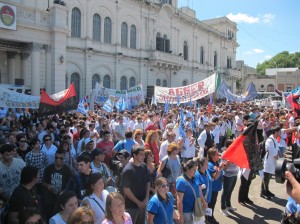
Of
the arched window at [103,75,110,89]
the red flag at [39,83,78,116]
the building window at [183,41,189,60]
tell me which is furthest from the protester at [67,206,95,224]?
the building window at [183,41,189,60]

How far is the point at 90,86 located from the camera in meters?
25.5

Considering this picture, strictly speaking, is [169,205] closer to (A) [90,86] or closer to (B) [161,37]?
(A) [90,86]

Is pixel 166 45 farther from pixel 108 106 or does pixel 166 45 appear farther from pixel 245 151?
pixel 245 151

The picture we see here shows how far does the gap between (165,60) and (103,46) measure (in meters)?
8.42

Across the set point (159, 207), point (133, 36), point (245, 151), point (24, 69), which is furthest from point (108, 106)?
point (133, 36)

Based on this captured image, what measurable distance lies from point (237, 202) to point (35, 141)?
4821 mm

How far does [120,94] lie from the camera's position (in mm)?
16188

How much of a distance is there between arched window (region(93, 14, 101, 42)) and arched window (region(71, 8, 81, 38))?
1687 millimetres

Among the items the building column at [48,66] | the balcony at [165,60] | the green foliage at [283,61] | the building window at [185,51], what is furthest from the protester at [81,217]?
the green foliage at [283,61]

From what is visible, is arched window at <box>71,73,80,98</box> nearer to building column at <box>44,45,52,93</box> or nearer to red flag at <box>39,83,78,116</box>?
building column at <box>44,45,52,93</box>

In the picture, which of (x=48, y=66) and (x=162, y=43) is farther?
(x=162, y=43)

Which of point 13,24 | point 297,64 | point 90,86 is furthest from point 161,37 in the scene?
point 297,64

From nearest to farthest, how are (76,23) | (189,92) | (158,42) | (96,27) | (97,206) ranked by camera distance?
(97,206) → (189,92) → (76,23) → (96,27) → (158,42)

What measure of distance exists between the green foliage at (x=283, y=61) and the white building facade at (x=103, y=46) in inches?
2166
